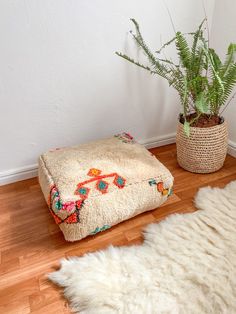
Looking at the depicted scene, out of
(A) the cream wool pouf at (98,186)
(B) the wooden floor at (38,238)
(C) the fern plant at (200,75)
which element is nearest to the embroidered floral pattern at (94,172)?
(A) the cream wool pouf at (98,186)

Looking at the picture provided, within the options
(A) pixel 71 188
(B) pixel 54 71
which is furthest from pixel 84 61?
(A) pixel 71 188

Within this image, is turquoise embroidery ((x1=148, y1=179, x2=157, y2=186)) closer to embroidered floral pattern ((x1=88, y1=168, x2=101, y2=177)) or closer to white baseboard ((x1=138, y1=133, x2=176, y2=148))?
embroidered floral pattern ((x1=88, y1=168, x2=101, y2=177))

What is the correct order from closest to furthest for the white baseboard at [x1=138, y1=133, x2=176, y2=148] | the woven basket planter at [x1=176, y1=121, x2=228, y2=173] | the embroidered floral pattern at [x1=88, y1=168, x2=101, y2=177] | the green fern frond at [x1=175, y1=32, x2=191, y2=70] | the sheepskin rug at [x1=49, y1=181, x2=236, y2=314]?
the sheepskin rug at [x1=49, y1=181, x2=236, y2=314] < the embroidered floral pattern at [x1=88, y1=168, x2=101, y2=177] < the green fern frond at [x1=175, y1=32, x2=191, y2=70] < the woven basket planter at [x1=176, y1=121, x2=228, y2=173] < the white baseboard at [x1=138, y1=133, x2=176, y2=148]

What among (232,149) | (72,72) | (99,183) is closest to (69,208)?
(99,183)

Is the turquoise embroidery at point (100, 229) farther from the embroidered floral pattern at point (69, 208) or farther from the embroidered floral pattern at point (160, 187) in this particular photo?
the embroidered floral pattern at point (160, 187)

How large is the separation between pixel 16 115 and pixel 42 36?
44cm

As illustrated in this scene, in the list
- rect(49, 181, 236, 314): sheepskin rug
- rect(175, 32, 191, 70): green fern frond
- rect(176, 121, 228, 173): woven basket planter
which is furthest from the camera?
rect(176, 121, 228, 173): woven basket planter

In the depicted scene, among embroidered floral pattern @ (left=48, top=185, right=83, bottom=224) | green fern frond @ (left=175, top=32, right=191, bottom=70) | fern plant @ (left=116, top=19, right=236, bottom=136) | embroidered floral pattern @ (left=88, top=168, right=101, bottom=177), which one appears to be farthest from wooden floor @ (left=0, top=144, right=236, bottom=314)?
green fern frond @ (left=175, top=32, right=191, bottom=70)

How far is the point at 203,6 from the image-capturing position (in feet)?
5.32

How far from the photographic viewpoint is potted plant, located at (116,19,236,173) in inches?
49.8

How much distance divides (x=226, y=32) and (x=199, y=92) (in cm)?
57

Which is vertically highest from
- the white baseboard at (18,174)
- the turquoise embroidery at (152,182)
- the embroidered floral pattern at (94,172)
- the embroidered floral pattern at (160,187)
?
the embroidered floral pattern at (94,172)

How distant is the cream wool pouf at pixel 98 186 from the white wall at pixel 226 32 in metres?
0.75

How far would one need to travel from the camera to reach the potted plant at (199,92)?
1.26 metres
